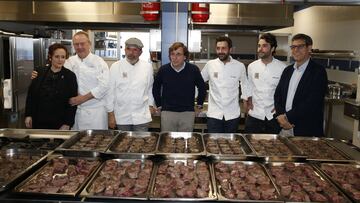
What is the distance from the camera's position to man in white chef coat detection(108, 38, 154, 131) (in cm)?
345

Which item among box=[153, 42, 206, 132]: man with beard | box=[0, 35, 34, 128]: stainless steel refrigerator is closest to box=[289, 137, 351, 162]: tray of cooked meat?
box=[153, 42, 206, 132]: man with beard

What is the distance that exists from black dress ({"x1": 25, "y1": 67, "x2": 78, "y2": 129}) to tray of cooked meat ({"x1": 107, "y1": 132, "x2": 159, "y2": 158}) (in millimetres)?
794

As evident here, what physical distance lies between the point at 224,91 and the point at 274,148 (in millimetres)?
1253

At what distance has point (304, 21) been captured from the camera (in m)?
7.36

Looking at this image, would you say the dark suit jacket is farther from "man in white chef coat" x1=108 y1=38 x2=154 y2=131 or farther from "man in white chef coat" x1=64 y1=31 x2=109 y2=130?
"man in white chef coat" x1=64 y1=31 x2=109 y2=130

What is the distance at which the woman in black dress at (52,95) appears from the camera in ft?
10.4

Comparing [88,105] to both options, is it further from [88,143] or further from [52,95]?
[88,143]

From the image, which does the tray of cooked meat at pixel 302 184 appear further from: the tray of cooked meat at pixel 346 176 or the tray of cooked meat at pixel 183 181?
the tray of cooked meat at pixel 183 181

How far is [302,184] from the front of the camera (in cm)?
196

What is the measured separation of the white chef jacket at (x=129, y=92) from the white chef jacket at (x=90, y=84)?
0.29 feet

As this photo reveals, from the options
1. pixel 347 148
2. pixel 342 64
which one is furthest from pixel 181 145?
pixel 342 64

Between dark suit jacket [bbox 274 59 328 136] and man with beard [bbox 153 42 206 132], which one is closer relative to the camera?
dark suit jacket [bbox 274 59 328 136]

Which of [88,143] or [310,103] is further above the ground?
[310,103]

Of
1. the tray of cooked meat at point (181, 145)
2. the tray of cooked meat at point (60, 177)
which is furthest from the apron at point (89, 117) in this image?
the tray of cooked meat at point (60, 177)
